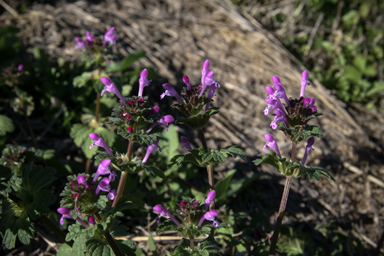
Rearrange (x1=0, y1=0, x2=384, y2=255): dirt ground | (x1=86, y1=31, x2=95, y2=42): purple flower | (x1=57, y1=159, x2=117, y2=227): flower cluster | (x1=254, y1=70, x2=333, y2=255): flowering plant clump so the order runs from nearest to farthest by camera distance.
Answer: (x1=57, y1=159, x2=117, y2=227): flower cluster
(x1=254, y1=70, x2=333, y2=255): flowering plant clump
(x1=86, y1=31, x2=95, y2=42): purple flower
(x1=0, y1=0, x2=384, y2=255): dirt ground

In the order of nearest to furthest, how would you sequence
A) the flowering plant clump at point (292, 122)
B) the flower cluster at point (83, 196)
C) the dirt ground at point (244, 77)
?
the flower cluster at point (83, 196)
the flowering plant clump at point (292, 122)
the dirt ground at point (244, 77)

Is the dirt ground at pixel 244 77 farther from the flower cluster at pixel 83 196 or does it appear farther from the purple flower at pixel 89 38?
the flower cluster at pixel 83 196

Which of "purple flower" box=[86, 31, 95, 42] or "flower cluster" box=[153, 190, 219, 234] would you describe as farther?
"purple flower" box=[86, 31, 95, 42]

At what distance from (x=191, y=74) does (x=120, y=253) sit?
3072 mm

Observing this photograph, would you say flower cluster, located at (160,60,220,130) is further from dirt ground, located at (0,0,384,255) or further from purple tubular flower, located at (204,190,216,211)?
dirt ground, located at (0,0,384,255)

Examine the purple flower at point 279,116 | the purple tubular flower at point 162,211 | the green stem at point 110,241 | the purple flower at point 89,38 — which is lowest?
the green stem at point 110,241

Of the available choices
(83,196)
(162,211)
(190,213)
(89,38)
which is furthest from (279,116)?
(89,38)

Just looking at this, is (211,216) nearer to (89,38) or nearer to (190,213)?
(190,213)

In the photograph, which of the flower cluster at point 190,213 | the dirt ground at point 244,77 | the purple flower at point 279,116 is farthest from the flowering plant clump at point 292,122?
the dirt ground at point 244,77

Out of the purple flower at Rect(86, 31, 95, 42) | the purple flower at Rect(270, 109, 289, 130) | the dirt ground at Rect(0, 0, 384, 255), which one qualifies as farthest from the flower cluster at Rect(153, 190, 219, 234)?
the purple flower at Rect(86, 31, 95, 42)

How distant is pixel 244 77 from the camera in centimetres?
479

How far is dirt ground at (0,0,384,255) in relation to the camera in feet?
12.0

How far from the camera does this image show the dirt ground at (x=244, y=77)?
12.0ft

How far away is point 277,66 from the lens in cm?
500
